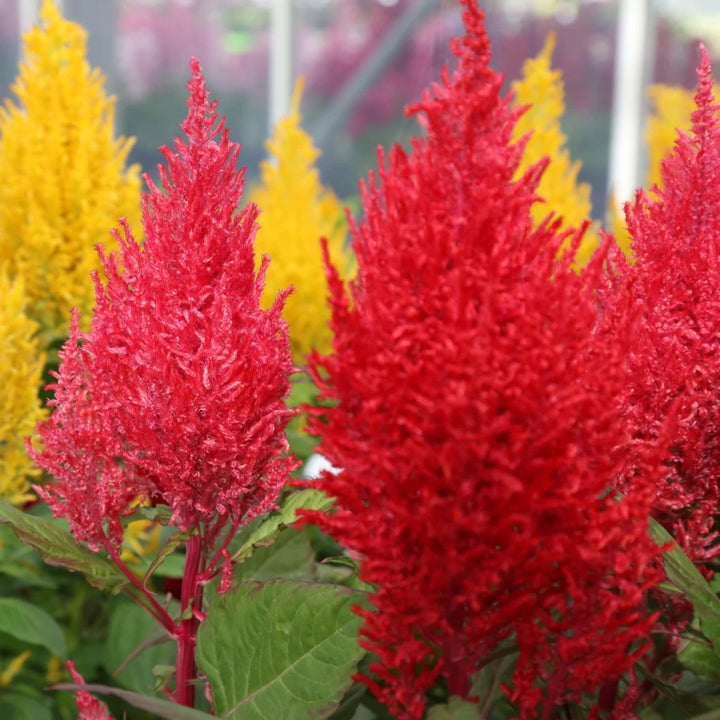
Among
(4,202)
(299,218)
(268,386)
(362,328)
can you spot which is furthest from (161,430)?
(299,218)

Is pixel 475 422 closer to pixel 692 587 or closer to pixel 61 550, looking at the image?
pixel 692 587

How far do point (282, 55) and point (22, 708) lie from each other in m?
3.68

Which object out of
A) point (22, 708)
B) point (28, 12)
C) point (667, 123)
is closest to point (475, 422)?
point (22, 708)

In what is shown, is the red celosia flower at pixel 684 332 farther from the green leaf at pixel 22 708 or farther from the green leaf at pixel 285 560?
the green leaf at pixel 22 708

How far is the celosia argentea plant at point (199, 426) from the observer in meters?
0.70

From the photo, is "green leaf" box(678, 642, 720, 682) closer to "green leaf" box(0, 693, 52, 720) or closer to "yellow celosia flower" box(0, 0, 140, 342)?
"green leaf" box(0, 693, 52, 720)

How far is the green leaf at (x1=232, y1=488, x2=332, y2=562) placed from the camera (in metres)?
0.76

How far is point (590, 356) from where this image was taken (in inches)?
24.8

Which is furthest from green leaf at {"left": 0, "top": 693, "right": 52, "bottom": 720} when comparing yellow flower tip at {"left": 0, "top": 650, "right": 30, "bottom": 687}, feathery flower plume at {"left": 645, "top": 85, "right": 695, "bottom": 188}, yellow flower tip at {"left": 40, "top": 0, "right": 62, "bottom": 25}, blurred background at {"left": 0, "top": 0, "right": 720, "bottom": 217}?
blurred background at {"left": 0, "top": 0, "right": 720, "bottom": 217}

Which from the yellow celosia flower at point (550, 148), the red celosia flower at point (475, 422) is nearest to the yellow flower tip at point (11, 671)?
the red celosia flower at point (475, 422)

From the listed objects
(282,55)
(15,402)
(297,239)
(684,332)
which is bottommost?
(15,402)

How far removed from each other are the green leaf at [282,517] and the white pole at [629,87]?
407 centimetres

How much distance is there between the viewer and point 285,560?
893mm

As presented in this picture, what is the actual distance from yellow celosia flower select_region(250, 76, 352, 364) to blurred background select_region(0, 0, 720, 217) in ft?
8.67
